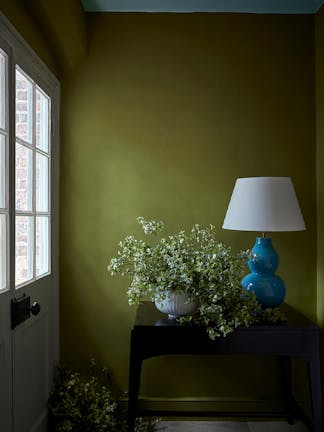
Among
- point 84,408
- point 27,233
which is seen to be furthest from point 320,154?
point 84,408

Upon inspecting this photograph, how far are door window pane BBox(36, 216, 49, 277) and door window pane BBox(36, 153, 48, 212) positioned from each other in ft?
0.22

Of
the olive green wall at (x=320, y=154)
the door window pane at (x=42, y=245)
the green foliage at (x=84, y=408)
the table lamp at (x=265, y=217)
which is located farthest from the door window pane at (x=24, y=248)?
the olive green wall at (x=320, y=154)

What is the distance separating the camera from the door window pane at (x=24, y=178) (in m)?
2.14

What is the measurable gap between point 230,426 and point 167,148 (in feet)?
5.60

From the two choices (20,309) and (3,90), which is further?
(20,309)

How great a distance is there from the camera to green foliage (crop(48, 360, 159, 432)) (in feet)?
8.16

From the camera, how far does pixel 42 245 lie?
8.38 ft

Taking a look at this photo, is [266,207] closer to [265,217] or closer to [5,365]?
[265,217]

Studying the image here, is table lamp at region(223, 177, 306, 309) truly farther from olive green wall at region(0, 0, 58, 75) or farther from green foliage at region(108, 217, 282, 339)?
olive green wall at region(0, 0, 58, 75)

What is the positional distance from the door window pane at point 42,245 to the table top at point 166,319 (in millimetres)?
582

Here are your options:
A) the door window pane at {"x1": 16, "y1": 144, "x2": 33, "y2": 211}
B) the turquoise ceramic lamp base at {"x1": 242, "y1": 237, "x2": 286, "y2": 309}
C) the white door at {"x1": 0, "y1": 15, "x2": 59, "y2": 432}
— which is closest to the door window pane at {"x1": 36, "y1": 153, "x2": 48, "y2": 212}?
the white door at {"x1": 0, "y1": 15, "x2": 59, "y2": 432}

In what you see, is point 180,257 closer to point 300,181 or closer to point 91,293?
point 91,293

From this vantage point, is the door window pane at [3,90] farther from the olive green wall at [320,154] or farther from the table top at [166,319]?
the olive green wall at [320,154]

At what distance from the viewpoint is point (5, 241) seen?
193 centimetres
